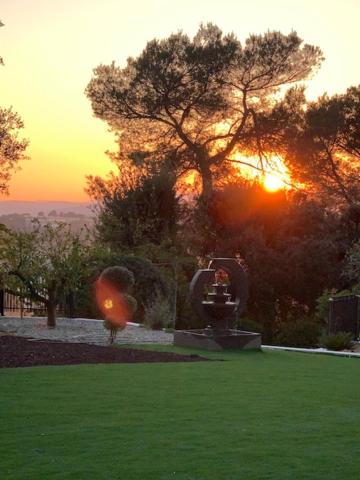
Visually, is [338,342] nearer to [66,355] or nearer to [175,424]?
[66,355]

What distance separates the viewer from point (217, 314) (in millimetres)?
15328

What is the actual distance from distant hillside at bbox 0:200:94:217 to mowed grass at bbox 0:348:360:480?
119 ft

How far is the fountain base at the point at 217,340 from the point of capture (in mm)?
14492

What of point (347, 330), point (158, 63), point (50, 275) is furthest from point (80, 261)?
point (158, 63)

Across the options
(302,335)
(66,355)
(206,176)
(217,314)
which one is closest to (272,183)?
(206,176)

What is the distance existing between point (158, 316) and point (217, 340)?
508cm

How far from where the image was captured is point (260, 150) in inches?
1265

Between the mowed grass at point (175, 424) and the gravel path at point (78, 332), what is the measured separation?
552 cm

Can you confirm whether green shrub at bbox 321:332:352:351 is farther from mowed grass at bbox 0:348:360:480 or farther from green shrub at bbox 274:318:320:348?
mowed grass at bbox 0:348:360:480

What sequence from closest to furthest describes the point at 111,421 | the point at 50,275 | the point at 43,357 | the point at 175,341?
1. the point at 111,421
2. the point at 43,357
3. the point at 175,341
4. the point at 50,275

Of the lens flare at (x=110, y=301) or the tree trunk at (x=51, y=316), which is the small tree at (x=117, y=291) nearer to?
the lens flare at (x=110, y=301)

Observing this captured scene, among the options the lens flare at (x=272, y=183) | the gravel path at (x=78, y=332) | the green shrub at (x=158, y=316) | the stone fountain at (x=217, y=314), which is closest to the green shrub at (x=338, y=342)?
the stone fountain at (x=217, y=314)

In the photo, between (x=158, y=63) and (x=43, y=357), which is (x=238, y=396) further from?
(x=158, y=63)

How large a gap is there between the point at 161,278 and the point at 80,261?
14.0ft
